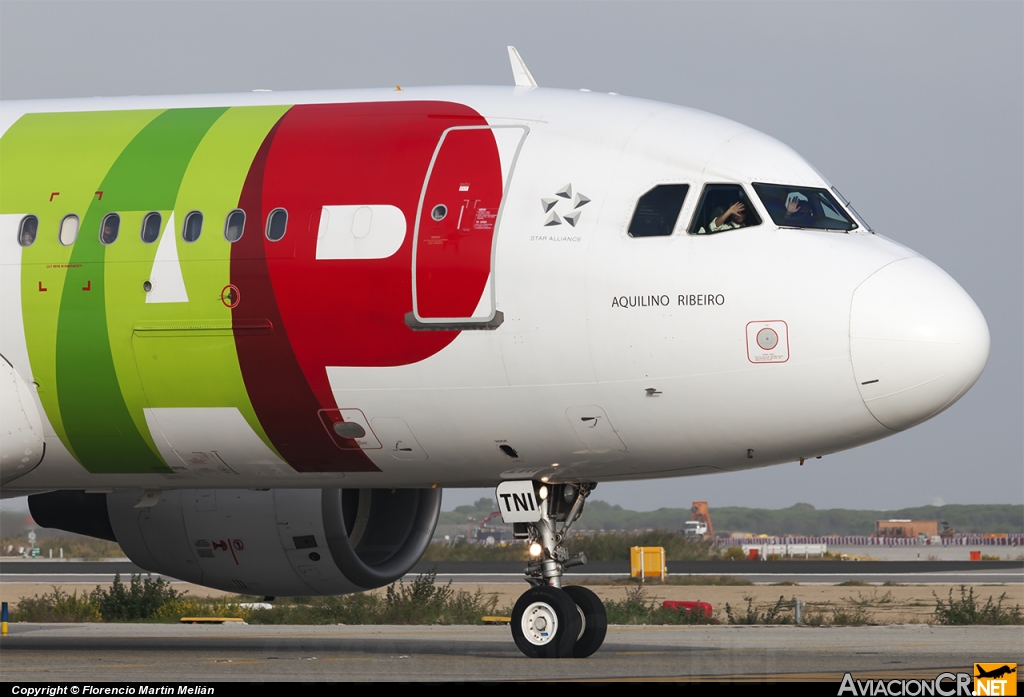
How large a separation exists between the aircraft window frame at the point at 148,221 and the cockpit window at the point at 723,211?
197 inches

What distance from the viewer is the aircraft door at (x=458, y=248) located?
1273 cm

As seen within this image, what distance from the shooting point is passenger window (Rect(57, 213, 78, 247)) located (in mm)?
13742

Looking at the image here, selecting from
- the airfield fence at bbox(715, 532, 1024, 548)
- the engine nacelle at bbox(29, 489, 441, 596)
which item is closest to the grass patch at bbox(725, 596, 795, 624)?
the engine nacelle at bbox(29, 489, 441, 596)

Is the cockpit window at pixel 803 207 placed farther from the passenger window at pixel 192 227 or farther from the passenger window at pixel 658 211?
the passenger window at pixel 192 227

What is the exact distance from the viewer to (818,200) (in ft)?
42.5

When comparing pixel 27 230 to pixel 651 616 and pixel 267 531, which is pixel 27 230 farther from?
pixel 651 616

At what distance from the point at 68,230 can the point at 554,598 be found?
19.2 ft

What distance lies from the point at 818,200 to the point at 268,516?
738 cm

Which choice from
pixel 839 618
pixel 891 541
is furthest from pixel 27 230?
pixel 891 541

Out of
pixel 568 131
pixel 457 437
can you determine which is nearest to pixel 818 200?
pixel 568 131

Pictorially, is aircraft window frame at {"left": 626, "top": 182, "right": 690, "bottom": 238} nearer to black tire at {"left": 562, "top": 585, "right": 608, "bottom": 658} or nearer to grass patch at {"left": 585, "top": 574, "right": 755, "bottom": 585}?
black tire at {"left": 562, "top": 585, "right": 608, "bottom": 658}

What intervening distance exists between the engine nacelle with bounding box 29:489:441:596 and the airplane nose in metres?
6.65

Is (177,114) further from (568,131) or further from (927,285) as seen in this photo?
(927,285)

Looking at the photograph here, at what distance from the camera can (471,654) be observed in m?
15.0
